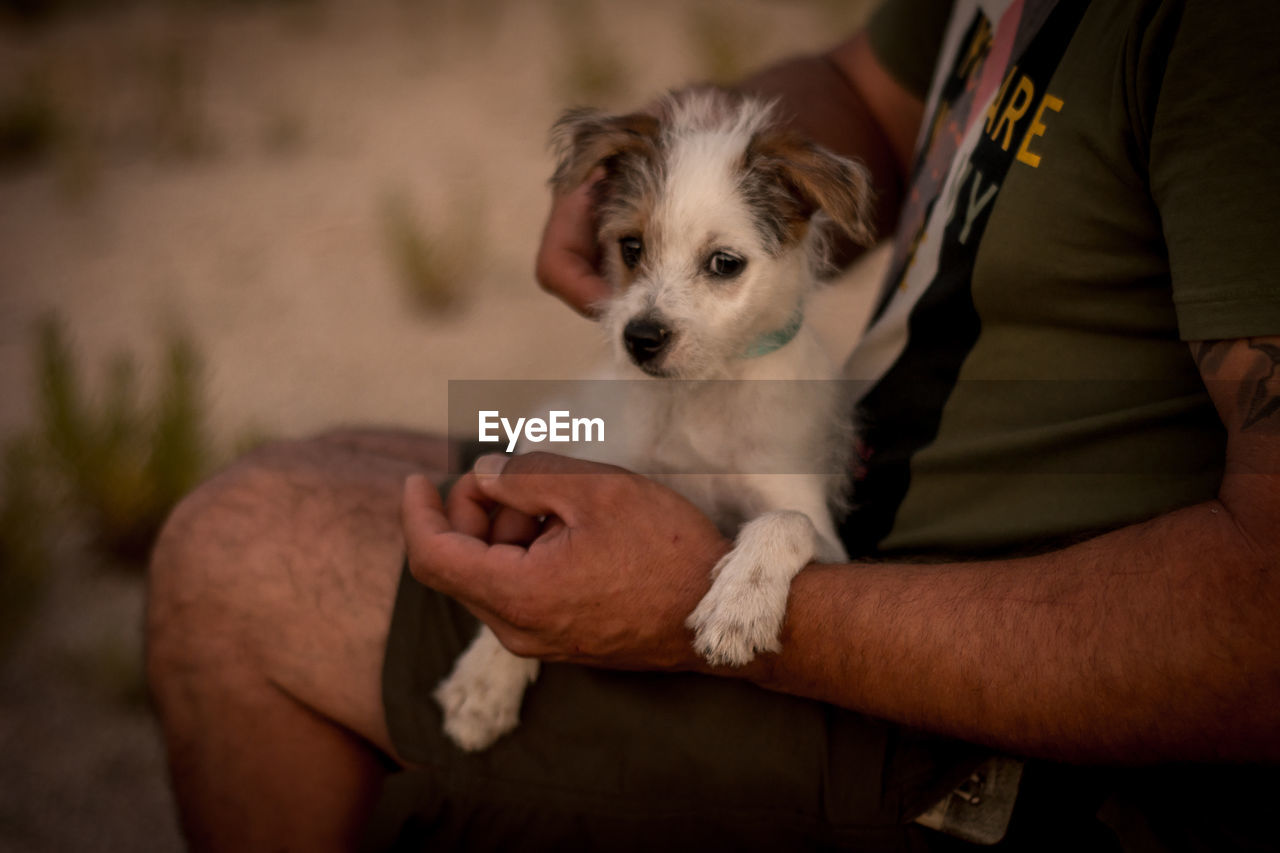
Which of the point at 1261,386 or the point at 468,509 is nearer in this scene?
the point at 1261,386

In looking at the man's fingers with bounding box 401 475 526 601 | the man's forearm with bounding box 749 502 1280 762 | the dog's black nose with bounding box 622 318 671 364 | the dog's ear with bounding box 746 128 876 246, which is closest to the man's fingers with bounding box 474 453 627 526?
the man's fingers with bounding box 401 475 526 601

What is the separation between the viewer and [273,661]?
2.19m

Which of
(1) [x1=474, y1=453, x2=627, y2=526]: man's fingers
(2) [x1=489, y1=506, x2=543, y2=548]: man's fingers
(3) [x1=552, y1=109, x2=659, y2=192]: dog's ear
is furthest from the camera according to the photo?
(3) [x1=552, y1=109, x2=659, y2=192]: dog's ear

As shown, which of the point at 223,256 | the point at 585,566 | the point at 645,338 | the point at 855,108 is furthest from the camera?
the point at 223,256

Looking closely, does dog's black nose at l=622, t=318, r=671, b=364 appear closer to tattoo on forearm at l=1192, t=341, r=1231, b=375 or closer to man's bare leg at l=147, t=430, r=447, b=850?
man's bare leg at l=147, t=430, r=447, b=850

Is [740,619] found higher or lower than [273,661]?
higher

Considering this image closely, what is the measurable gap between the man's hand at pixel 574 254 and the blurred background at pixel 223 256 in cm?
73

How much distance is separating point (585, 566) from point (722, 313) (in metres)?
0.80

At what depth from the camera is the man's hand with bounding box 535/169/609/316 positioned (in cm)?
256

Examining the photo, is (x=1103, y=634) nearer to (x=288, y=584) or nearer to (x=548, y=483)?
(x=548, y=483)

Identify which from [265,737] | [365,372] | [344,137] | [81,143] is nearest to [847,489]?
[265,737]

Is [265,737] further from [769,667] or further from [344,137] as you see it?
[344,137]

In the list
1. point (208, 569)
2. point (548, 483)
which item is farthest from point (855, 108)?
point (208, 569)

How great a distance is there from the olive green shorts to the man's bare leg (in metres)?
0.25
